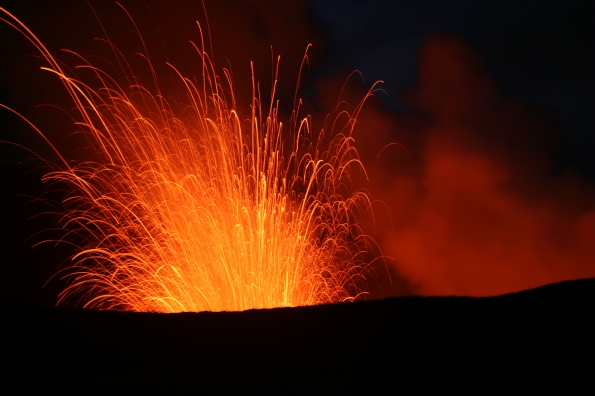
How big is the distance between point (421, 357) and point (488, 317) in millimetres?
1329

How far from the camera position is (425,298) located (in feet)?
25.0

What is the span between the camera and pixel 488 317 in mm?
6680

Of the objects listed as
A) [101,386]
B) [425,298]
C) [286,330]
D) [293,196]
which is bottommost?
[101,386]

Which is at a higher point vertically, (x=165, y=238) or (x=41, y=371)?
(x=165, y=238)

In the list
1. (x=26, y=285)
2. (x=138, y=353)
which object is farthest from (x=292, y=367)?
(x=26, y=285)

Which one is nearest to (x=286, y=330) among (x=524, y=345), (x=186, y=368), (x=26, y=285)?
(x=186, y=368)

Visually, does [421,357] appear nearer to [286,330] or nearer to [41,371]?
[286,330]

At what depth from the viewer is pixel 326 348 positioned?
618cm

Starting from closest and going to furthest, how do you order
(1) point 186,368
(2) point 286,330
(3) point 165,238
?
(1) point 186,368, (2) point 286,330, (3) point 165,238

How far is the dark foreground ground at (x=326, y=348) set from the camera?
544cm

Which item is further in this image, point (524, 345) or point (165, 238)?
point (165, 238)

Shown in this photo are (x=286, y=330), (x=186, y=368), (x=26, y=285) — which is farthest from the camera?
(x=26, y=285)

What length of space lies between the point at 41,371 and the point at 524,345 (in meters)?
A: 5.60

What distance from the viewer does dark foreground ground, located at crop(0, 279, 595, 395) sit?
544 centimetres
